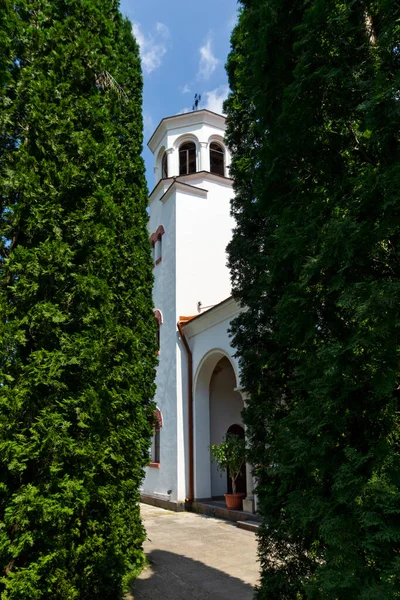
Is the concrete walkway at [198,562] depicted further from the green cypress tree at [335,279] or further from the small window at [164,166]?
the small window at [164,166]

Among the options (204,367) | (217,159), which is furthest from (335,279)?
(217,159)

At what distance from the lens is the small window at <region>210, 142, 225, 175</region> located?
15.9m

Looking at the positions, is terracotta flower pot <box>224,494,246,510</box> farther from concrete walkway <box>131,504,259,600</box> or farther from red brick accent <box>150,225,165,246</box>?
red brick accent <box>150,225,165,246</box>

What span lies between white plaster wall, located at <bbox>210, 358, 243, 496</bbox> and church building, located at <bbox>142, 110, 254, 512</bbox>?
3 centimetres

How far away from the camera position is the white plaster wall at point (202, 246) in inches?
550

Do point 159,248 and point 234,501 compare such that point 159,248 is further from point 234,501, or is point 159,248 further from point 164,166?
point 234,501

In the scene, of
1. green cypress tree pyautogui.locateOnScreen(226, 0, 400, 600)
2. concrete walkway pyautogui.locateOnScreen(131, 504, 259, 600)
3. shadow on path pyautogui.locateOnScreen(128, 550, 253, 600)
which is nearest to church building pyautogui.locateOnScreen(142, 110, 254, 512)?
concrete walkway pyautogui.locateOnScreen(131, 504, 259, 600)

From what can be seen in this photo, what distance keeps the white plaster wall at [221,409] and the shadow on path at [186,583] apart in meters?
6.24

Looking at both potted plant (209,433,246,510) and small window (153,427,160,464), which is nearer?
potted plant (209,433,246,510)

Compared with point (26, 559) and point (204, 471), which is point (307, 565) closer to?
point (26, 559)

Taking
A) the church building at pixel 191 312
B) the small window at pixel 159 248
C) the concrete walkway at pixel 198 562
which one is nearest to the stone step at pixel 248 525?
the concrete walkway at pixel 198 562

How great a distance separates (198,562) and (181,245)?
9508 millimetres

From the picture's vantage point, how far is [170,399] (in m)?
13.1

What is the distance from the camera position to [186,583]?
5762 millimetres
